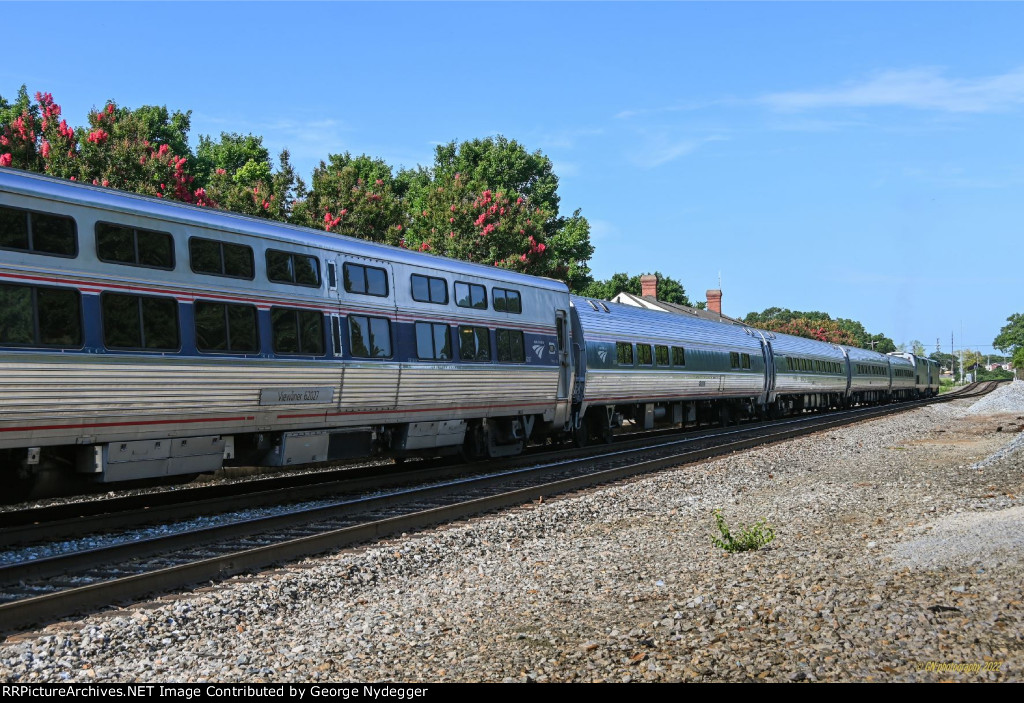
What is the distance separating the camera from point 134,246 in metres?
10.6

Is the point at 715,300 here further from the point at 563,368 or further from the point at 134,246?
the point at 134,246

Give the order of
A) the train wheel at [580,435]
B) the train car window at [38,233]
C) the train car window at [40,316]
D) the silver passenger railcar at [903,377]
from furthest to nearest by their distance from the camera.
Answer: the silver passenger railcar at [903,377], the train wheel at [580,435], the train car window at [38,233], the train car window at [40,316]

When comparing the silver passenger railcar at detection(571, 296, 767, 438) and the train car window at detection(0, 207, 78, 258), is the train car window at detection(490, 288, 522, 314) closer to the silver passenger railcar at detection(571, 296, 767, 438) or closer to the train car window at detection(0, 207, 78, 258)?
the silver passenger railcar at detection(571, 296, 767, 438)

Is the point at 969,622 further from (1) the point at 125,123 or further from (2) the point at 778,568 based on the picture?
(1) the point at 125,123

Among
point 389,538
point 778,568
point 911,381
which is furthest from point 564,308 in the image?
point 911,381

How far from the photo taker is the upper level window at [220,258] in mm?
11383

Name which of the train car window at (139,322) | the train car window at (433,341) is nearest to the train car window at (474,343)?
the train car window at (433,341)

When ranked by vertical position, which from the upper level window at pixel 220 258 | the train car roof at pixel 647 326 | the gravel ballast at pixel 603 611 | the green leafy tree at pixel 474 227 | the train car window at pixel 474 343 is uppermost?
the green leafy tree at pixel 474 227

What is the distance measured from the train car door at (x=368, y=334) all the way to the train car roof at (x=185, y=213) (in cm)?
26

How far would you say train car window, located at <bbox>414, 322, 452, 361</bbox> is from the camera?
50.1 feet

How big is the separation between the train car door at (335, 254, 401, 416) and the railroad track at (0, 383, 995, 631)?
4.90 feet

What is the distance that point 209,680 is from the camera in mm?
5754

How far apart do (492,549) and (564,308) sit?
1085 cm

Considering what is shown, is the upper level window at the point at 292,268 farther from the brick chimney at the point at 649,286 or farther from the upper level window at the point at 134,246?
the brick chimney at the point at 649,286
